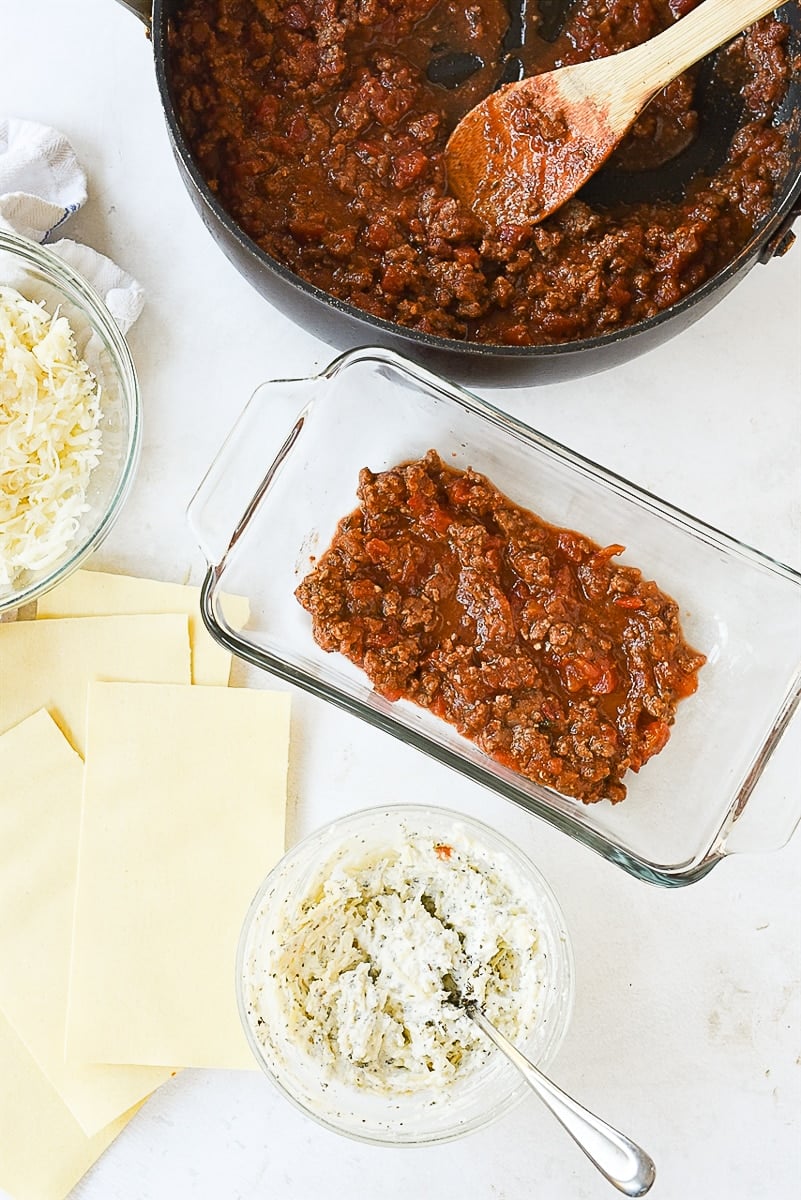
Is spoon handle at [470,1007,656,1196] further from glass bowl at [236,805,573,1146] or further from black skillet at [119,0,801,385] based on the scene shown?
black skillet at [119,0,801,385]

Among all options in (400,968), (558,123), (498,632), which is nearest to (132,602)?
(498,632)

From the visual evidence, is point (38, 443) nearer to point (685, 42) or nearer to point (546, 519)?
point (546, 519)

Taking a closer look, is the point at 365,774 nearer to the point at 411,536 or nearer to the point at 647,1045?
the point at 411,536

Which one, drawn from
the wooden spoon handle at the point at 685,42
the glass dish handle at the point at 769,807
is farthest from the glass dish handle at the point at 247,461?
the glass dish handle at the point at 769,807

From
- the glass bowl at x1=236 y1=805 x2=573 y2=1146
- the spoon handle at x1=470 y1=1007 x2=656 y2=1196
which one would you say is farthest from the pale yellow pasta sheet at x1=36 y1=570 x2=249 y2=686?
the spoon handle at x1=470 y1=1007 x2=656 y2=1196

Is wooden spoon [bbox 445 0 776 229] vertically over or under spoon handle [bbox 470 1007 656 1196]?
over

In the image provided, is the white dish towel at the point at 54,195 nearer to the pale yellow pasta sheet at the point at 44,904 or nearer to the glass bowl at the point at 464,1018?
the pale yellow pasta sheet at the point at 44,904

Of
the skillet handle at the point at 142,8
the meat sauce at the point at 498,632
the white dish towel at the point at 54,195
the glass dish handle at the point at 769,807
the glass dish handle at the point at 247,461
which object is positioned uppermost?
the skillet handle at the point at 142,8

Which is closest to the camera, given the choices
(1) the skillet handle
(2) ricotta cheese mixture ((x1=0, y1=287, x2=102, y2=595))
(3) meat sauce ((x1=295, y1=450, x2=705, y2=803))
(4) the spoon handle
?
(4) the spoon handle
